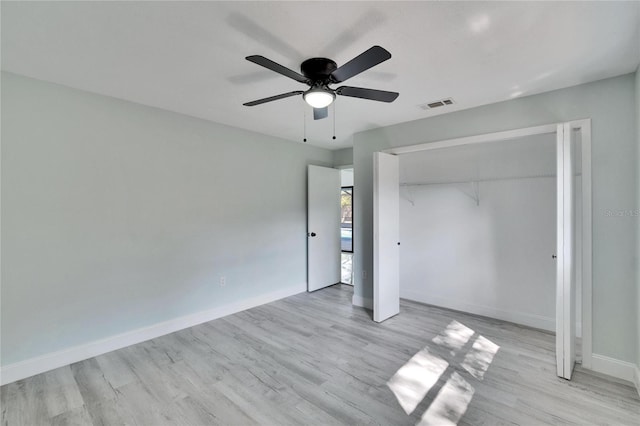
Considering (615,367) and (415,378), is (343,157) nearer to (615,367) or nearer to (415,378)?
(415,378)

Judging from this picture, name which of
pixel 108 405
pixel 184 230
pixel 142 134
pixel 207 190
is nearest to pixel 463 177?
pixel 207 190

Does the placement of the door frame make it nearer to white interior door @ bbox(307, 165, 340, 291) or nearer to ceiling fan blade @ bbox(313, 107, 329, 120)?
ceiling fan blade @ bbox(313, 107, 329, 120)

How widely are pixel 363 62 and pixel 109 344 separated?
339 centimetres

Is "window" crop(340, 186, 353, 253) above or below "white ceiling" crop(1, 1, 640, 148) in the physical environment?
below

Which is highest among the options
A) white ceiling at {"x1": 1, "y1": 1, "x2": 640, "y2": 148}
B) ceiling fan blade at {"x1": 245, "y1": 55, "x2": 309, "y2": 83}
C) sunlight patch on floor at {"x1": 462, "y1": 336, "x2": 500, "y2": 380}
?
white ceiling at {"x1": 1, "y1": 1, "x2": 640, "y2": 148}

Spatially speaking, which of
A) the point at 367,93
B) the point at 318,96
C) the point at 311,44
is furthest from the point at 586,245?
the point at 311,44

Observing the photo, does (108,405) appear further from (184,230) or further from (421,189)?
(421,189)

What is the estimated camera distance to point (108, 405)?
2041 mm

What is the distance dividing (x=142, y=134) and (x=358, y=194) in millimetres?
2783

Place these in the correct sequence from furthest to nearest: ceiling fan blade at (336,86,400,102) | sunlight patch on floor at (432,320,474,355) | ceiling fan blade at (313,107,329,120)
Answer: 1. sunlight patch on floor at (432,320,474,355)
2. ceiling fan blade at (313,107,329,120)
3. ceiling fan blade at (336,86,400,102)

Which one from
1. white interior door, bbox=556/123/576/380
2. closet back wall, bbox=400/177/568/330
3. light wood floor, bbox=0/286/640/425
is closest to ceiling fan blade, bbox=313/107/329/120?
white interior door, bbox=556/123/576/380

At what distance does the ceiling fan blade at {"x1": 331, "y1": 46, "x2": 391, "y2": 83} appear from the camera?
4.94 feet

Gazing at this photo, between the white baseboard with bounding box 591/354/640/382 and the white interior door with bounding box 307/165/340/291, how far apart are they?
11.3ft

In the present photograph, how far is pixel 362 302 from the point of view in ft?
13.4
